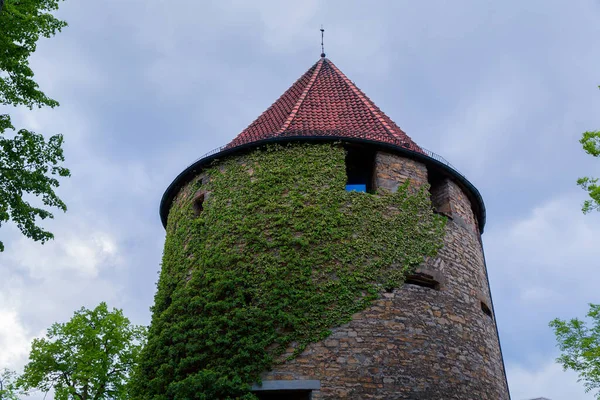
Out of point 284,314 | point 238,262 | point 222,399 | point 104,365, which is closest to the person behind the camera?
point 222,399

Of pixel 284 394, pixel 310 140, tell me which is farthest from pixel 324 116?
pixel 284 394

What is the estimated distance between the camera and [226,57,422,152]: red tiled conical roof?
1056cm

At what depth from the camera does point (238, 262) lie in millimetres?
9023

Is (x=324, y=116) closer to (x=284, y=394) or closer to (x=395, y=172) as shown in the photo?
(x=395, y=172)

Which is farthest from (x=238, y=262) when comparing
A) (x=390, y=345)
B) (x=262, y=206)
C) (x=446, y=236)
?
(x=446, y=236)

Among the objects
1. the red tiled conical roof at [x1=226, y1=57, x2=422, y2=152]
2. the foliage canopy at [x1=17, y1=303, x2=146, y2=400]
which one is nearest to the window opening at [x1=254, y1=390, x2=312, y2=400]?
the red tiled conical roof at [x1=226, y1=57, x2=422, y2=152]

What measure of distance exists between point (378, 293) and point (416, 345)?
949 millimetres

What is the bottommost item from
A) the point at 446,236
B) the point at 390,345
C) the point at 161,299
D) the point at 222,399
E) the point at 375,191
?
the point at 222,399

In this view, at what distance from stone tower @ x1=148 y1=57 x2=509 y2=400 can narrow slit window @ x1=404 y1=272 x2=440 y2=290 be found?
2 cm

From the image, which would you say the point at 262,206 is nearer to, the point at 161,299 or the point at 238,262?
the point at 238,262

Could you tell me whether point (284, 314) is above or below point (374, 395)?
above

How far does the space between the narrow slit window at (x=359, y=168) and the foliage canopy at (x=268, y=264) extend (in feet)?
1.83

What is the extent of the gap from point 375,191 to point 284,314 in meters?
2.83

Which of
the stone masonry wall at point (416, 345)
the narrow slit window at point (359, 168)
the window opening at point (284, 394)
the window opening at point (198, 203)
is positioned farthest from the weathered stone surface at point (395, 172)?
the window opening at point (284, 394)
